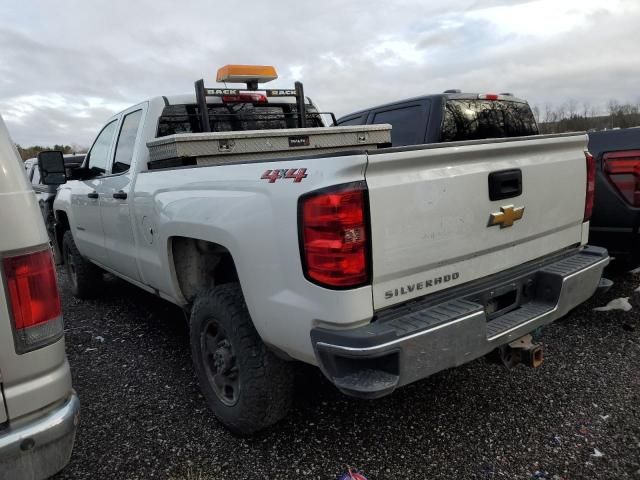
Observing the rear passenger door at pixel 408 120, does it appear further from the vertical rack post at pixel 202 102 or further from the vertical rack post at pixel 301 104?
the vertical rack post at pixel 202 102

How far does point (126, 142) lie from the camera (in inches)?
158

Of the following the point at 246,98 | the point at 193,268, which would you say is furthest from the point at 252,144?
the point at 193,268

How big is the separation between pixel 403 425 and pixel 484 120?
3.44 meters

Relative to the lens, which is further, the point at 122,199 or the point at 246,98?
the point at 246,98

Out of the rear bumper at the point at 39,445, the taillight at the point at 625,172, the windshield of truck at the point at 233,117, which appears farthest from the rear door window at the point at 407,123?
the rear bumper at the point at 39,445

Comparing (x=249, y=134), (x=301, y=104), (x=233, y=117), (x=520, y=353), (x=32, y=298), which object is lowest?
(x=520, y=353)

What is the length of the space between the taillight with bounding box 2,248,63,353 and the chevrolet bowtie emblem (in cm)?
196

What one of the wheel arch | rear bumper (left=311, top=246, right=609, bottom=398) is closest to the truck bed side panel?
rear bumper (left=311, top=246, right=609, bottom=398)

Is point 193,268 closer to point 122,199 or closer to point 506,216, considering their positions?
point 122,199

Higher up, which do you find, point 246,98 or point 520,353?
point 246,98

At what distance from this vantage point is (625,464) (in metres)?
2.37

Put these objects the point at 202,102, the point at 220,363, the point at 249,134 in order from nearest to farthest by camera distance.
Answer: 1. the point at 220,363
2. the point at 249,134
3. the point at 202,102

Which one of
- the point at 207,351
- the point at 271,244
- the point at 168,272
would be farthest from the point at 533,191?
the point at 168,272

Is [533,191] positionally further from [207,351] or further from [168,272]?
[168,272]
